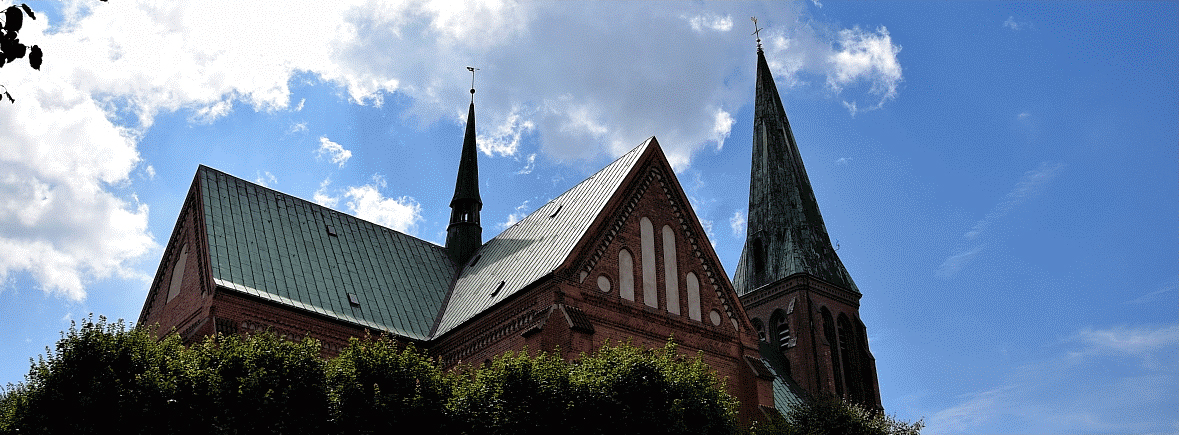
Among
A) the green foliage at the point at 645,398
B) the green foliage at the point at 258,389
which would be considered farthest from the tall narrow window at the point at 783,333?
the green foliage at the point at 258,389

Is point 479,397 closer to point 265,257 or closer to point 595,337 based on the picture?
point 595,337

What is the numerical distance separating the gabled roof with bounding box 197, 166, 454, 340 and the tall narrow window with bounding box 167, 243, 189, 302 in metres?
1.71

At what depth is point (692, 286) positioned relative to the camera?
3053 cm

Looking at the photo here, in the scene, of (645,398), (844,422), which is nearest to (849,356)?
(844,422)

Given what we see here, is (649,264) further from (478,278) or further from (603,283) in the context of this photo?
(478,278)

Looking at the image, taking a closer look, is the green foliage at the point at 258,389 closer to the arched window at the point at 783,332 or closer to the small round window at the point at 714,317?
the small round window at the point at 714,317

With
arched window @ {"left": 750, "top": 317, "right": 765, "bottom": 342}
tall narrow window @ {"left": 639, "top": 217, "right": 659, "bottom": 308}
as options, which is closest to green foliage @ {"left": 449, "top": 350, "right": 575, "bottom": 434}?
tall narrow window @ {"left": 639, "top": 217, "right": 659, "bottom": 308}

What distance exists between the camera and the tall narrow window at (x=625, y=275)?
2823 cm

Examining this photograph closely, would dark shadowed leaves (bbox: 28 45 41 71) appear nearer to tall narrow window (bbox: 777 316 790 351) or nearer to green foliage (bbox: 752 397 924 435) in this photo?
green foliage (bbox: 752 397 924 435)

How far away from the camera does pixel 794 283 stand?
2304 inches

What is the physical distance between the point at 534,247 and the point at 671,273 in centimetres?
464

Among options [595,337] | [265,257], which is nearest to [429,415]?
[595,337]

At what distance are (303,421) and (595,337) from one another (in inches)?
395

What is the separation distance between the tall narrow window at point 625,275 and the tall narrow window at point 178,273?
1403cm
